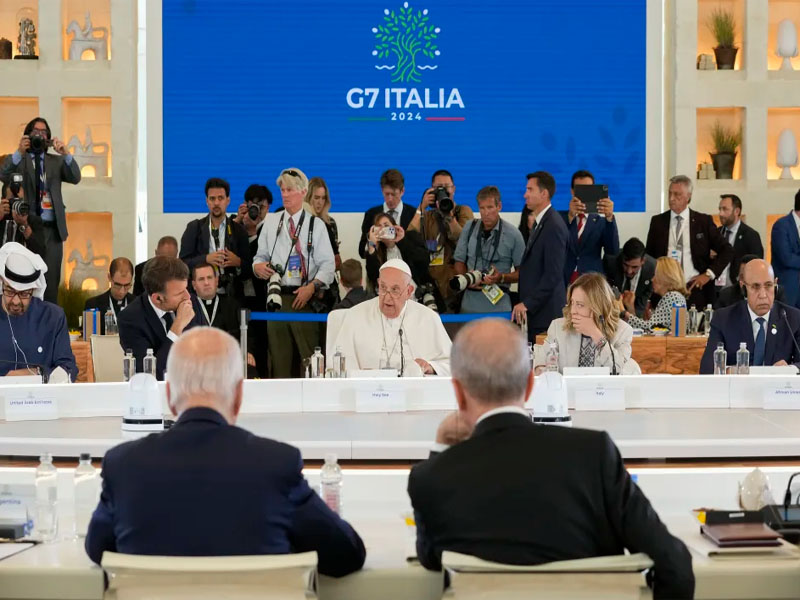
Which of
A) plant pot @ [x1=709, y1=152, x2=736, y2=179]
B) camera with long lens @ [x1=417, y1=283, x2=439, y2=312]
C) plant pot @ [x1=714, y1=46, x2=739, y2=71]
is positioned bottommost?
camera with long lens @ [x1=417, y1=283, x2=439, y2=312]

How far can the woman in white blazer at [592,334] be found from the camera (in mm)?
5355

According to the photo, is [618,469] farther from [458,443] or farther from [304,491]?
[304,491]

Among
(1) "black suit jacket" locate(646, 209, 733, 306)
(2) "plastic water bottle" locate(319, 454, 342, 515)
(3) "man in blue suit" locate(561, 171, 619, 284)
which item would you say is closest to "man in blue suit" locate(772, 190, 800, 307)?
(1) "black suit jacket" locate(646, 209, 733, 306)

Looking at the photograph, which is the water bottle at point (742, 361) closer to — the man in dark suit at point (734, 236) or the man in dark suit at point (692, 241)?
the man in dark suit at point (692, 241)

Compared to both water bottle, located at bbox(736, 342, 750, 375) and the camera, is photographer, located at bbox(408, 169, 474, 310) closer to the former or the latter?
the camera

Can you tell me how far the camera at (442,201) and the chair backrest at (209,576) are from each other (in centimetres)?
639

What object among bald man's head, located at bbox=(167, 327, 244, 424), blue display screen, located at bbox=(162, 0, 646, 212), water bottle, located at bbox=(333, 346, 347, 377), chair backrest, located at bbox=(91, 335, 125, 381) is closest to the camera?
bald man's head, located at bbox=(167, 327, 244, 424)

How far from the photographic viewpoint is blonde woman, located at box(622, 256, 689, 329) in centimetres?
811

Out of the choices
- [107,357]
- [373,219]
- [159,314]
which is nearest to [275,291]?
[373,219]

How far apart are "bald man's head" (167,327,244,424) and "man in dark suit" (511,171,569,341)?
204 inches

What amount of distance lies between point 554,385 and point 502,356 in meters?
1.76

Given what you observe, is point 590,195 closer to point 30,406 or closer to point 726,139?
point 726,139

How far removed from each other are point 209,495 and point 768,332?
163 inches

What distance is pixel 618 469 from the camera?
2340mm
